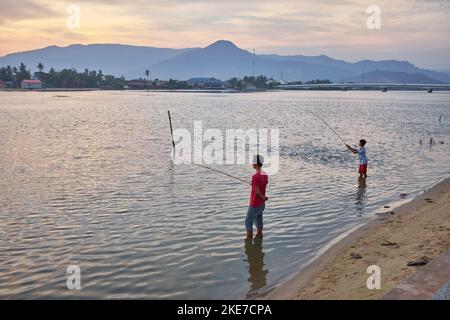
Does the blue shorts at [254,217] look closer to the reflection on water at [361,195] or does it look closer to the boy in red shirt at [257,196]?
the boy in red shirt at [257,196]

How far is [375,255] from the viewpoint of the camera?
1048cm

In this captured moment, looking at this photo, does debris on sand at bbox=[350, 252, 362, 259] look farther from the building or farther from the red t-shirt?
the building

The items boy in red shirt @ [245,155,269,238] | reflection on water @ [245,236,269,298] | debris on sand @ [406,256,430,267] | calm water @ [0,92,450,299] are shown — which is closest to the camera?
debris on sand @ [406,256,430,267]

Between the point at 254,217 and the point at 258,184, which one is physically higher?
the point at 258,184

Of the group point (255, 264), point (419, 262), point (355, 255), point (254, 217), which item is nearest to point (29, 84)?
point (254, 217)

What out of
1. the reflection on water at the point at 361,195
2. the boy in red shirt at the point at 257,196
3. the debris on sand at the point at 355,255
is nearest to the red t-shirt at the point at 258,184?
the boy in red shirt at the point at 257,196

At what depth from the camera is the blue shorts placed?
11.5 m

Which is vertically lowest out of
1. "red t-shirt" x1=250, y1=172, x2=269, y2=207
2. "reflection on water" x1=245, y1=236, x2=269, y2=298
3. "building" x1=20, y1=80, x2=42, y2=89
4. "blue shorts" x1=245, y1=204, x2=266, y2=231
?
"reflection on water" x1=245, y1=236, x2=269, y2=298

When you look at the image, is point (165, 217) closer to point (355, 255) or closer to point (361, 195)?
point (355, 255)

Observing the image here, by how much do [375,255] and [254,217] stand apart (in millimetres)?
3189

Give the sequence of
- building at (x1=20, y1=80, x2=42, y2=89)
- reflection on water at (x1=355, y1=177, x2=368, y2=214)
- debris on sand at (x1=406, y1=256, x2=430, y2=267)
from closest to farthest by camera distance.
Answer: debris on sand at (x1=406, y1=256, x2=430, y2=267) → reflection on water at (x1=355, y1=177, x2=368, y2=214) → building at (x1=20, y1=80, x2=42, y2=89)

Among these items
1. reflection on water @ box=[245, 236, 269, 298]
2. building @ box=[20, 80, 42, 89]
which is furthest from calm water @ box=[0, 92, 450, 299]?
building @ box=[20, 80, 42, 89]

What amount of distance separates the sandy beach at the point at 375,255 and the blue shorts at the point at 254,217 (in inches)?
74.3
